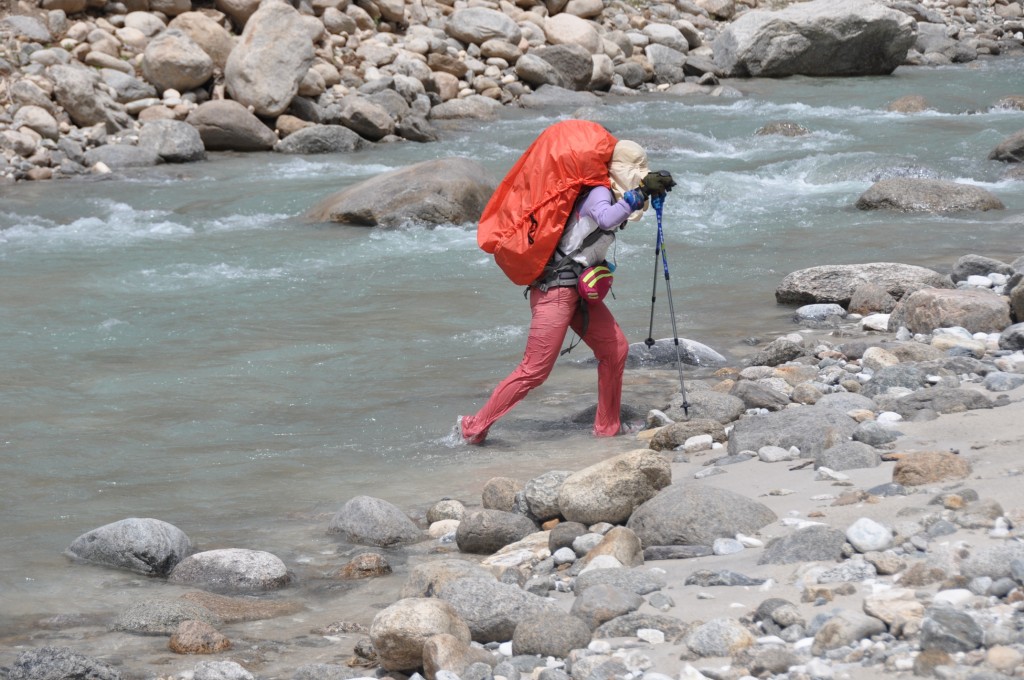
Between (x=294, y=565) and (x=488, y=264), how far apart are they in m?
7.39

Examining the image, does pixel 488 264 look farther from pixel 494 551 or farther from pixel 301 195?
pixel 494 551

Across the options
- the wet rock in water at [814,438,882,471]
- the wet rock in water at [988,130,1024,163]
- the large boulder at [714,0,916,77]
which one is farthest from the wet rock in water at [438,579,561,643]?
the large boulder at [714,0,916,77]

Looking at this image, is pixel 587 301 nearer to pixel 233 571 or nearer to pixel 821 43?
pixel 233 571

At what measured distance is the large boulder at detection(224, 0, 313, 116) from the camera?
67.7 ft

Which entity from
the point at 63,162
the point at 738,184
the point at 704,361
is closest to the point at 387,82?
the point at 63,162

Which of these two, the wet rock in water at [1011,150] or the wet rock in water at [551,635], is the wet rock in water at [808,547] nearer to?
the wet rock in water at [551,635]

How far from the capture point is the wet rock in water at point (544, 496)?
622cm

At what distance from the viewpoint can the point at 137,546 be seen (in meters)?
6.05

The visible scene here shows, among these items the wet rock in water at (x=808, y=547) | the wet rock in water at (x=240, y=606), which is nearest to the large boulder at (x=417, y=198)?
the wet rock in water at (x=240, y=606)

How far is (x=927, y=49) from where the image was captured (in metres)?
30.8

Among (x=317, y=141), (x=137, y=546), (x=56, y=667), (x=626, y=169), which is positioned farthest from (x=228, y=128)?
(x=56, y=667)

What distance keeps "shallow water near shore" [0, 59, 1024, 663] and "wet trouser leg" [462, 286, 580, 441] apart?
34 cm

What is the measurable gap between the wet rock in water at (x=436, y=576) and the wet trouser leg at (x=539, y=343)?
2227mm

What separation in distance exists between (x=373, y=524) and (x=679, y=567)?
1846 mm
